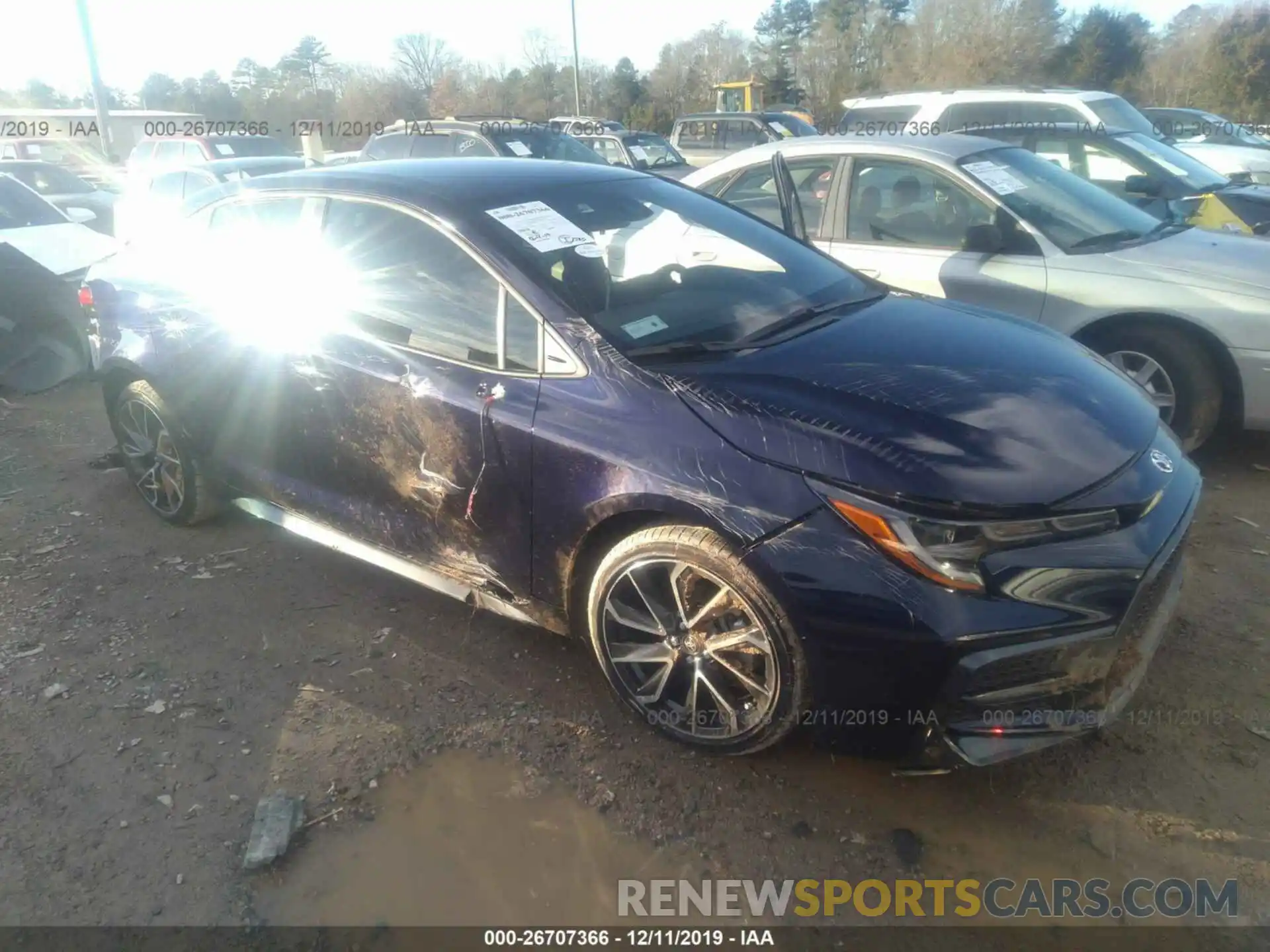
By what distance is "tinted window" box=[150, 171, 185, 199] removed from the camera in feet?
32.1

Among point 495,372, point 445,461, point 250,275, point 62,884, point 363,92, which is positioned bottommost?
point 62,884

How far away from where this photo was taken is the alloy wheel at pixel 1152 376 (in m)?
4.46

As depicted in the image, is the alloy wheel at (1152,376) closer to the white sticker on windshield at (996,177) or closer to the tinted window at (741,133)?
the white sticker on windshield at (996,177)

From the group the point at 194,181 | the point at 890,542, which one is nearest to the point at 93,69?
the point at 194,181

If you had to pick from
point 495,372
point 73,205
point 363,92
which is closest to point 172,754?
point 495,372

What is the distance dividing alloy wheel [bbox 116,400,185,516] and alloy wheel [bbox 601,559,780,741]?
2555 mm

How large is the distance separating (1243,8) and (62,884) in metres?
42.4

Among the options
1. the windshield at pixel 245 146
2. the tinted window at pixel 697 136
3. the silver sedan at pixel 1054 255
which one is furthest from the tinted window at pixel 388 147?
the tinted window at pixel 697 136

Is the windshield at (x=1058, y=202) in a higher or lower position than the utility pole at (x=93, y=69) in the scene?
lower

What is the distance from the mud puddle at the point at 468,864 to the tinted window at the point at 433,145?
35.0 feet

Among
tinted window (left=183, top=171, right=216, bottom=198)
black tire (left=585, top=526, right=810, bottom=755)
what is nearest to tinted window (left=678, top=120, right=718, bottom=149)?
tinted window (left=183, top=171, right=216, bottom=198)

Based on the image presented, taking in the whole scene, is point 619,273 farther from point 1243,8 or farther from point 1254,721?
point 1243,8

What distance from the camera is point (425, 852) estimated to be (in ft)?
8.13

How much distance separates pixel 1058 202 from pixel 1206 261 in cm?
84
